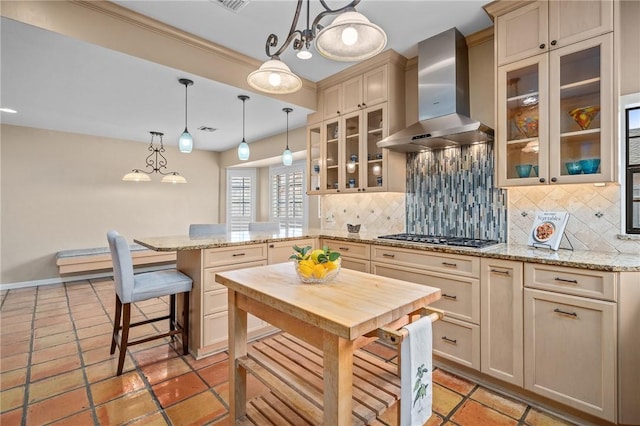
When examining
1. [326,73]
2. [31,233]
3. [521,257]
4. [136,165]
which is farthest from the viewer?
[136,165]

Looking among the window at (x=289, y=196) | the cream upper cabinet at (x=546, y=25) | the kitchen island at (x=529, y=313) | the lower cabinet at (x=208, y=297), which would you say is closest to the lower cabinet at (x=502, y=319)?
the kitchen island at (x=529, y=313)

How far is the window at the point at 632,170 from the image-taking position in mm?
2023

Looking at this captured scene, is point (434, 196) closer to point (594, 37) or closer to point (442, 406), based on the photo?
point (594, 37)

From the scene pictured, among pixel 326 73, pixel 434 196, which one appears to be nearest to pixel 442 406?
pixel 434 196

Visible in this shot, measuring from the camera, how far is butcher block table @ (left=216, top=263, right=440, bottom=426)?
3.50ft

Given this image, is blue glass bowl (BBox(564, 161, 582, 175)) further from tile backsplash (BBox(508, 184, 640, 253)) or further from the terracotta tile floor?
the terracotta tile floor

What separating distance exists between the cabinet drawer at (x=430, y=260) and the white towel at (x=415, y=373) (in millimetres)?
1152

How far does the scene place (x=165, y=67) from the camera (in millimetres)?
2734

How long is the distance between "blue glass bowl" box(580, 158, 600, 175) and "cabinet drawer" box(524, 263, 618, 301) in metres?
0.73

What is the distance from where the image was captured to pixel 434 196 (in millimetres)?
3107

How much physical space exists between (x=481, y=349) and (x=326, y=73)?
317cm

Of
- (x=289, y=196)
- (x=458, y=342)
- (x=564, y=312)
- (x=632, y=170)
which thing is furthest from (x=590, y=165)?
(x=289, y=196)

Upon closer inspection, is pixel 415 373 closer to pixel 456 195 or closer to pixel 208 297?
pixel 208 297

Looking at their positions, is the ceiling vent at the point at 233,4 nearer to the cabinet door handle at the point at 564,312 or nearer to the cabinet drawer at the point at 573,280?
the cabinet drawer at the point at 573,280
